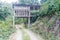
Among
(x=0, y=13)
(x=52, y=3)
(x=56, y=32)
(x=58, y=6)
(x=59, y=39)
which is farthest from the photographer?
(x=0, y=13)

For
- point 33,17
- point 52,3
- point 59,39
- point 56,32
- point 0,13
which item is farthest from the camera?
point 33,17

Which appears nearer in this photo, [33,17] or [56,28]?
[56,28]

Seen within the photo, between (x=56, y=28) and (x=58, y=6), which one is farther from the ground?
(x=58, y=6)

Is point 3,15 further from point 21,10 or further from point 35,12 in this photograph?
point 35,12

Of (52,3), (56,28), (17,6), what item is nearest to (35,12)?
(17,6)

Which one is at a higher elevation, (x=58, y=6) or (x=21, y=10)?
(x=58, y=6)

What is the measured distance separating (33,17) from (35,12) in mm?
1123

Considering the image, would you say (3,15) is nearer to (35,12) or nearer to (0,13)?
(0,13)

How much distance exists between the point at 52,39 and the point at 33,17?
17091 millimetres

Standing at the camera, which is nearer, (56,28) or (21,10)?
(56,28)

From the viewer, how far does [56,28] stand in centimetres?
1587

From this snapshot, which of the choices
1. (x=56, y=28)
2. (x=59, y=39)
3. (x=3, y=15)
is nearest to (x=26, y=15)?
(x=3, y=15)

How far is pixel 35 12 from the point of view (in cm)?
3058

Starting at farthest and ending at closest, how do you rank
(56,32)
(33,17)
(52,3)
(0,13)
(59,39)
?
(33,17) → (0,13) → (52,3) → (56,32) → (59,39)
